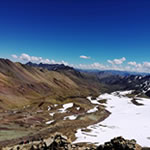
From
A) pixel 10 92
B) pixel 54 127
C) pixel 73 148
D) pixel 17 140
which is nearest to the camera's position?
pixel 73 148

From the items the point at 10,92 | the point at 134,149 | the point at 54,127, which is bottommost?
the point at 54,127

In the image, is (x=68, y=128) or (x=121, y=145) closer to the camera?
(x=121, y=145)

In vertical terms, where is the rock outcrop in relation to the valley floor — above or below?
above

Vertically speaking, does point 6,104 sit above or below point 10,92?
below

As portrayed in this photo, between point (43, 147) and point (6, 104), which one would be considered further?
point (6, 104)

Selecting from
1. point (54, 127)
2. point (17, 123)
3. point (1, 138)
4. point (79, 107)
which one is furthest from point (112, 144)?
point (79, 107)

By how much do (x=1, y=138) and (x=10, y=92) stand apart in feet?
454

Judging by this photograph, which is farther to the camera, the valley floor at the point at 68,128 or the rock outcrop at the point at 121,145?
the valley floor at the point at 68,128

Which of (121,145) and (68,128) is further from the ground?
(121,145)

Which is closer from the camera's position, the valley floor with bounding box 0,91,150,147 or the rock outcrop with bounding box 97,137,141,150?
the rock outcrop with bounding box 97,137,141,150

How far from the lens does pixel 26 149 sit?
88.3 feet

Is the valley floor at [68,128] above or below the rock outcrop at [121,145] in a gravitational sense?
below

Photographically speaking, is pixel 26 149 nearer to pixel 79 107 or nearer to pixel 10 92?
pixel 79 107

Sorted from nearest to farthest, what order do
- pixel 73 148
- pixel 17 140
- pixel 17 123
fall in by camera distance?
1. pixel 73 148
2. pixel 17 140
3. pixel 17 123
